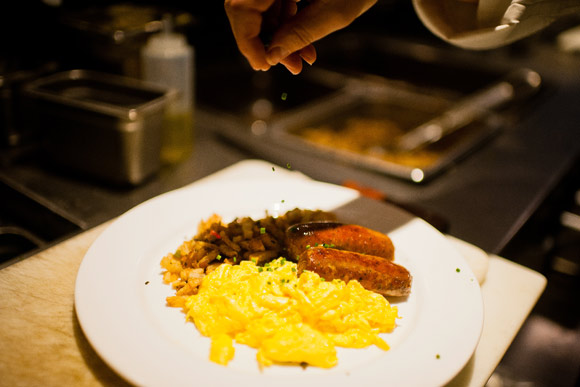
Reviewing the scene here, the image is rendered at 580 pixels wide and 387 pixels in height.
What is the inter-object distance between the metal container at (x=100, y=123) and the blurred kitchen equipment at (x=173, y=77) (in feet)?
0.39

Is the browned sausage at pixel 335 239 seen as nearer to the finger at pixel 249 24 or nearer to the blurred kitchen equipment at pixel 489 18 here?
the finger at pixel 249 24

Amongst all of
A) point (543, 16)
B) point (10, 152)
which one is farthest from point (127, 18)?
point (543, 16)

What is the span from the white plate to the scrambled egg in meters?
0.03

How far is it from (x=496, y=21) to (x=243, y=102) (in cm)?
228

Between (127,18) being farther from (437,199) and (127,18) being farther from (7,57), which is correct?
(437,199)

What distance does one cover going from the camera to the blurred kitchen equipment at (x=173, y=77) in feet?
6.65

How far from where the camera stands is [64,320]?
1125mm

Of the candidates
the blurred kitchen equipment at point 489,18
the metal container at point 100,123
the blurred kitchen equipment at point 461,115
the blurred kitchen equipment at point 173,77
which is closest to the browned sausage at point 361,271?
the blurred kitchen equipment at point 489,18

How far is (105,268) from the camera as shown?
1.20 m

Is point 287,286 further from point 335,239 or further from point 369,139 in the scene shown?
point 369,139

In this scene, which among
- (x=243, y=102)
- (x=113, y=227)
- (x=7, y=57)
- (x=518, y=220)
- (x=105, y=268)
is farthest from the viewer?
(x=243, y=102)

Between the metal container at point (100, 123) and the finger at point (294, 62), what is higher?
the finger at point (294, 62)

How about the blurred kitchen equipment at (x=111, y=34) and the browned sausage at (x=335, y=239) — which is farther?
the blurred kitchen equipment at (x=111, y=34)

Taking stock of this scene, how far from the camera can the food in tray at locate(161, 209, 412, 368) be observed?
1.09 metres
